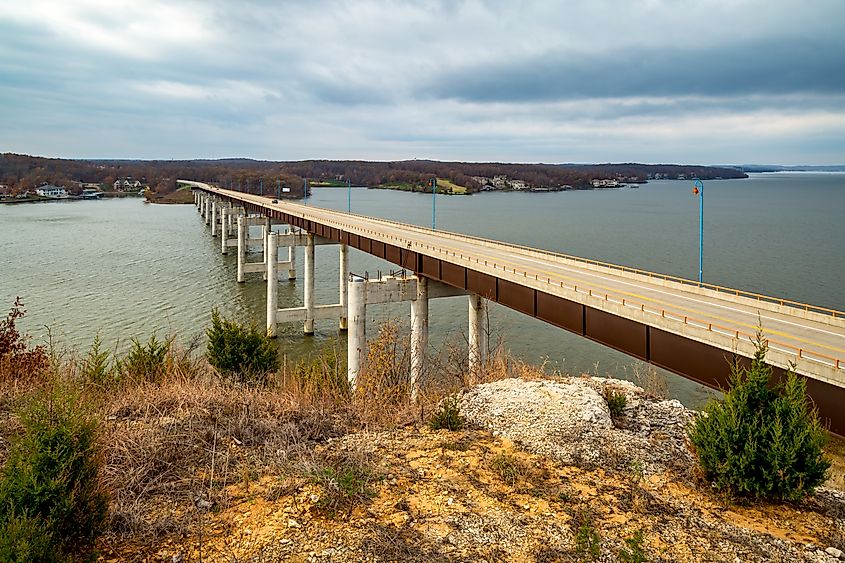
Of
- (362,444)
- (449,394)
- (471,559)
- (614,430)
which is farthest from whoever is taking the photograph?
(449,394)

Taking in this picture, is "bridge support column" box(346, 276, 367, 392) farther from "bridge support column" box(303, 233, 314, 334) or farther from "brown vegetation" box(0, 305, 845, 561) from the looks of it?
"brown vegetation" box(0, 305, 845, 561)

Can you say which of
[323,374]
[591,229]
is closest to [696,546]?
[323,374]

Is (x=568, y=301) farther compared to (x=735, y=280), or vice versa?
(x=735, y=280)

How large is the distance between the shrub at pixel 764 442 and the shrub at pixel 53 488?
792 centimetres

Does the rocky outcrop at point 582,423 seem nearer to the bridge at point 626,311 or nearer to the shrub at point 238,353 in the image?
the bridge at point 626,311

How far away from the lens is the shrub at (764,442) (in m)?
7.91

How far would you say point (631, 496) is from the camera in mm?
8367

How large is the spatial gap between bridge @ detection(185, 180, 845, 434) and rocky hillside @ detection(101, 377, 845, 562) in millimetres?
2922

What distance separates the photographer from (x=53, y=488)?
225 inches

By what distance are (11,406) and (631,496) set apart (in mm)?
10576

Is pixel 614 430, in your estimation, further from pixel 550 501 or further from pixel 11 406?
pixel 11 406

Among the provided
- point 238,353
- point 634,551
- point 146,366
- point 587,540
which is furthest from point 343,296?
point 634,551

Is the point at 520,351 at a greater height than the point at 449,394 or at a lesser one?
lesser

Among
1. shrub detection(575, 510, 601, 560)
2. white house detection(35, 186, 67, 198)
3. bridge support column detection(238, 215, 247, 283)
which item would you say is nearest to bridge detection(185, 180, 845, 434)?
shrub detection(575, 510, 601, 560)
